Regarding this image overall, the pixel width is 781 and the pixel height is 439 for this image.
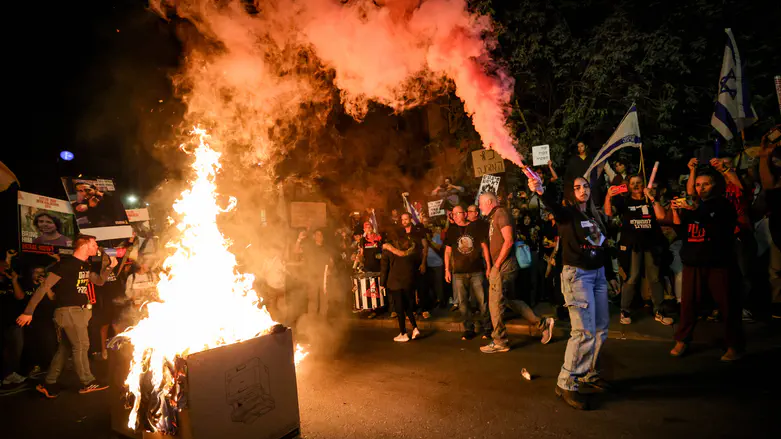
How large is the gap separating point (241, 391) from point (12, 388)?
19.6 ft

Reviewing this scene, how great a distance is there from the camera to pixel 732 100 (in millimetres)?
7648

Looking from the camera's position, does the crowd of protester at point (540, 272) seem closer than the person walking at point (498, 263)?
Yes

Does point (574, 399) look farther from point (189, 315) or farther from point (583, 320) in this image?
point (189, 315)

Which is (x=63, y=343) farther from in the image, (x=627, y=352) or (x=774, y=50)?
(x=774, y=50)

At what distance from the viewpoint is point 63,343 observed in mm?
6734

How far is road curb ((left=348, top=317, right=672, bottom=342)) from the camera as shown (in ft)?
21.5

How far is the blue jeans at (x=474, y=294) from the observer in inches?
284

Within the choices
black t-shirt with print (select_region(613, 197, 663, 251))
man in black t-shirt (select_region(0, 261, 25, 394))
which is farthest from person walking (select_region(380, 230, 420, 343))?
man in black t-shirt (select_region(0, 261, 25, 394))

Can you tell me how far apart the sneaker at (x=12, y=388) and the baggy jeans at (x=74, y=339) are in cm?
64

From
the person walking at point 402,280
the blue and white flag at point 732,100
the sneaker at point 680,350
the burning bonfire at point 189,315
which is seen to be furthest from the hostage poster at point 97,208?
the blue and white flag at point 732,100

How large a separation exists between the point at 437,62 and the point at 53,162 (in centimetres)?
1611

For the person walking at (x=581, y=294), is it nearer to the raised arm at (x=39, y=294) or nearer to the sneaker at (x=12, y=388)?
the raised arm at (x=39, y=294)

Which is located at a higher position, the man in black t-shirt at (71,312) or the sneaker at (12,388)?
the man in black t-shirt at (71,312)

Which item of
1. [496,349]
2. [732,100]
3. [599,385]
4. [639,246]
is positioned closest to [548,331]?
[496,349]
